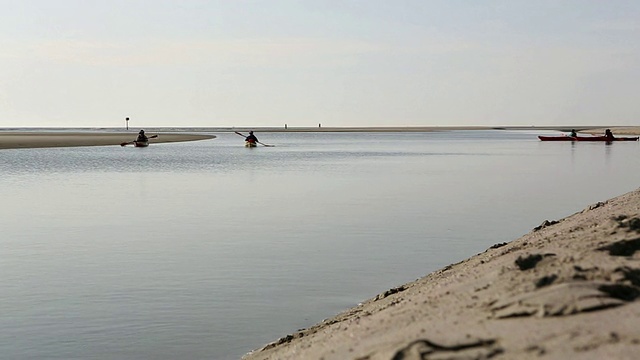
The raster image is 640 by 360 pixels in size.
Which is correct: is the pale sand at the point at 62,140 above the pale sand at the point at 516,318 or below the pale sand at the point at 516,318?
below

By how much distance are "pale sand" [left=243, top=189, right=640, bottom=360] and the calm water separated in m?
1.68

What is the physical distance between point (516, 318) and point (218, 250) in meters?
9.60

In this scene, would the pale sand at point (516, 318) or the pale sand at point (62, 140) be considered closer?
the pale sand at point (516, 318)

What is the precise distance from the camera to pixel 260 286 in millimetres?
12539

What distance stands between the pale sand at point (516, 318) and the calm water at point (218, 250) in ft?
5.50

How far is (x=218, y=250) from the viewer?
52.2 feet

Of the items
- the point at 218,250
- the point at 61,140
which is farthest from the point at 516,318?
the point at 61,140

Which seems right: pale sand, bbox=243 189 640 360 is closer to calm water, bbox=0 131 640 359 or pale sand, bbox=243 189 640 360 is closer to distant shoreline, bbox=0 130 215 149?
calm water, bbox=0 131 640 359

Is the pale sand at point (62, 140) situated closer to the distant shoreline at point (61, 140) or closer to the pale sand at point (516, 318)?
the distant shoreline at point (61, 140)

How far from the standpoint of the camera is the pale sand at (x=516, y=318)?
6324mm

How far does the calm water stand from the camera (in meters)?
10.2

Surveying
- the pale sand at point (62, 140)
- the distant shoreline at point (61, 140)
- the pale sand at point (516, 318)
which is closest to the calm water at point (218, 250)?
the pale sand at point (516, 318)

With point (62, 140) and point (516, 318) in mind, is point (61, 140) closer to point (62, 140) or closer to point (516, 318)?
point (62, 140)

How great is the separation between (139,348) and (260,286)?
334 centimetres
